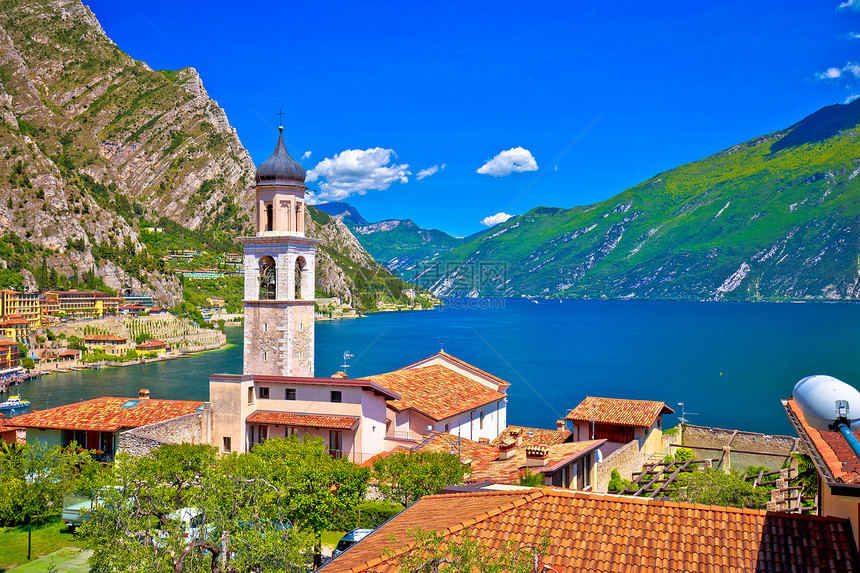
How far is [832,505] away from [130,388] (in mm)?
94040

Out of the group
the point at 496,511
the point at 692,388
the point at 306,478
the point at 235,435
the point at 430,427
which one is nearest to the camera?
the point at 496,511

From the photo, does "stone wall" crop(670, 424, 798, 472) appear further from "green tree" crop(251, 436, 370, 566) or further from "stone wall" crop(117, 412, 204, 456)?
"stone wall" crop(117, 412, 204, 456)

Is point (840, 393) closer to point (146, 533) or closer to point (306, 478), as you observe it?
point (146, 533)

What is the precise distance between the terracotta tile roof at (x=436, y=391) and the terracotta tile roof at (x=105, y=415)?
8.92m

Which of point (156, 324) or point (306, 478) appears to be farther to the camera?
point (156, 324)

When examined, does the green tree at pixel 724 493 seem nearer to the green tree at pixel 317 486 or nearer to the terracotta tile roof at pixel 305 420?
the green tree at pixel 317 486

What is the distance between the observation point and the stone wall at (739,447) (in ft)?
106

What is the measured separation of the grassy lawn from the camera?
18.1 meters

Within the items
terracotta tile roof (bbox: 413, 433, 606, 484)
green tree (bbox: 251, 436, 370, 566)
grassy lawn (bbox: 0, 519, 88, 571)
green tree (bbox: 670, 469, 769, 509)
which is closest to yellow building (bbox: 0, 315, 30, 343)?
grassy lawn (bbox: 0, 519, 88, 571)

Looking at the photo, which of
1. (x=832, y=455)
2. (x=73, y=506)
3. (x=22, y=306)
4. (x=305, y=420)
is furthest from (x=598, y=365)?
(x=22, y=306)

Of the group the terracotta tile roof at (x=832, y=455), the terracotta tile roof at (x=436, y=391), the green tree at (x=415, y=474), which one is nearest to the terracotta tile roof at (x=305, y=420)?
the terracotta tile roof at (x=436, y=391)

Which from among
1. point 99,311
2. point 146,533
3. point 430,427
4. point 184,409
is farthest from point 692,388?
point 99,311

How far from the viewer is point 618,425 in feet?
99.8

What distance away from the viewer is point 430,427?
27.7 meters
